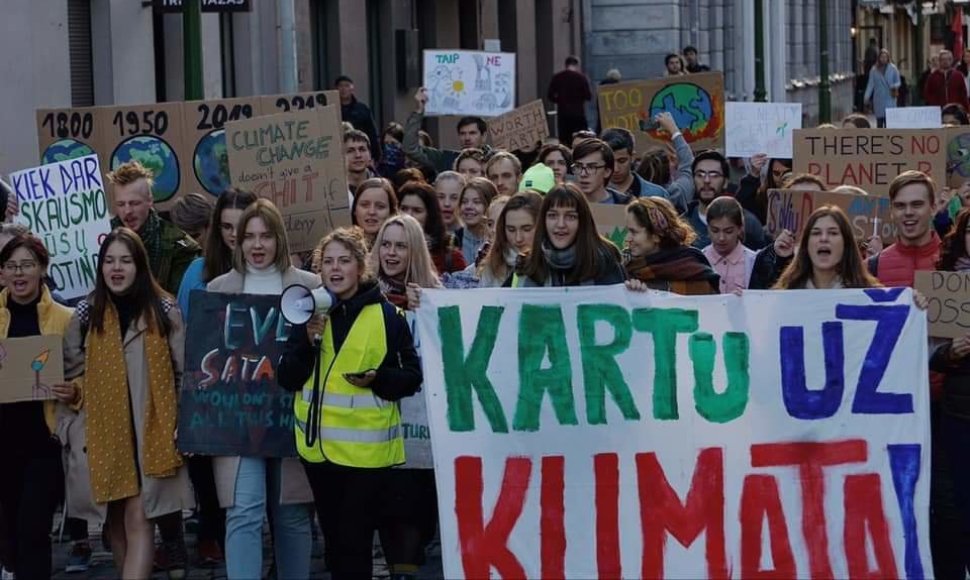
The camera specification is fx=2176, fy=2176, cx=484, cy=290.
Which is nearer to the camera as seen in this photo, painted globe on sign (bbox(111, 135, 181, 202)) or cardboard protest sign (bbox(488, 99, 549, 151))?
painted globe on sign (bbox(111, 135, 181, 202))

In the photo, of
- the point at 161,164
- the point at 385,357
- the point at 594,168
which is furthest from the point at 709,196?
the point at 385,357

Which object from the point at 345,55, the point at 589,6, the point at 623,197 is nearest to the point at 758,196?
the point at 623,197

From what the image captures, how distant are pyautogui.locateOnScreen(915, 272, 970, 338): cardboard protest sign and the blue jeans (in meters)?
2.47

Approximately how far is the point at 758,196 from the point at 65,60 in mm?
6638

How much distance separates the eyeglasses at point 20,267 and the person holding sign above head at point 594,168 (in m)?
3.02

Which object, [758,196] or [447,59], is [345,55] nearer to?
[447,59]

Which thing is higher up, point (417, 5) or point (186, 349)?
point (417, 5)

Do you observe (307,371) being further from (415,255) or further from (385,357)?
(415,255)

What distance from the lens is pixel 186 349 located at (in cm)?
827

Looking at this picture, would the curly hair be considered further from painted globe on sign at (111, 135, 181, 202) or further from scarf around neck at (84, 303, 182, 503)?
painted globe on sign at (111, 135, 181, 202)

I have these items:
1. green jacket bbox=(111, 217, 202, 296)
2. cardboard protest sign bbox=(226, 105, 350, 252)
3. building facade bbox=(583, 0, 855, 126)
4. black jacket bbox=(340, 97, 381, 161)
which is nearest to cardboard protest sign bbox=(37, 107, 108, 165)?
cardboard protest sign bbox=(226, 105, 350, 252)

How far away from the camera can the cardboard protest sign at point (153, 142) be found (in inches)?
452

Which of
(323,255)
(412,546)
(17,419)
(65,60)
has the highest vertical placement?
(65,60)

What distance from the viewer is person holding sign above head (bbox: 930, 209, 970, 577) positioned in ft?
26.1
